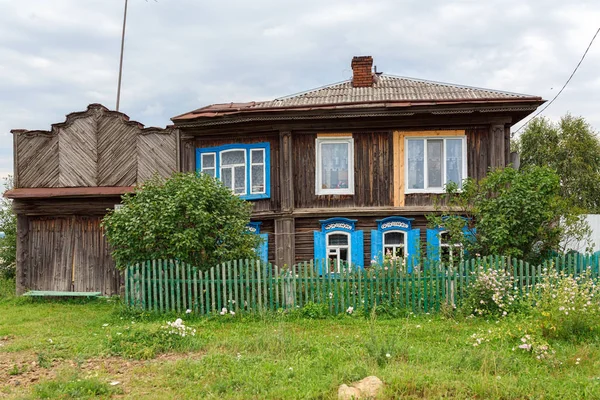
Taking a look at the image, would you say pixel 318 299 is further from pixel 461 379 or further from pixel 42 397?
pixel 42 397

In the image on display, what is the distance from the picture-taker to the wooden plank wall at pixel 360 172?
14.5 m

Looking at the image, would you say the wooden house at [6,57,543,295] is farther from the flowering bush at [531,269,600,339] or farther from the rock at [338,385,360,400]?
the rock at [338,385,360,400]

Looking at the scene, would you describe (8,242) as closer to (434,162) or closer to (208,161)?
(208,161)

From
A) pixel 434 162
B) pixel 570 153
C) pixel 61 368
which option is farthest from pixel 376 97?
pixel 570 153

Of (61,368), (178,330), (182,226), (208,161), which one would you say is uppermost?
(208,161)

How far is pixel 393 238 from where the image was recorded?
14.6 metres

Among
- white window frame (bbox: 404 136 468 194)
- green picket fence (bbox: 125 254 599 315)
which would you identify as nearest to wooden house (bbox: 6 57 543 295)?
white window frame (bbox: 404 136 468 194)

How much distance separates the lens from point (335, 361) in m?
6.90

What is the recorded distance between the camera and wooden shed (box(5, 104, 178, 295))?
584 inches

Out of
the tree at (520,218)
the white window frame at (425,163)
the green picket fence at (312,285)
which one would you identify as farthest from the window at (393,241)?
the green picket fence at (312,285)

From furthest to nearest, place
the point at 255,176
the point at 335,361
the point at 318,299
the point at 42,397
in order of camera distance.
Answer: the point at 255,176 → the point at 318,299 → the point at 335,361 → the point at 42,397

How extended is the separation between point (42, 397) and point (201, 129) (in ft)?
33.9

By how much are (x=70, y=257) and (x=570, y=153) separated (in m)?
30.3

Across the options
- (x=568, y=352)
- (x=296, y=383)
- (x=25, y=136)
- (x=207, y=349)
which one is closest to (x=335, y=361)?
Result: (x=296, y=383)
